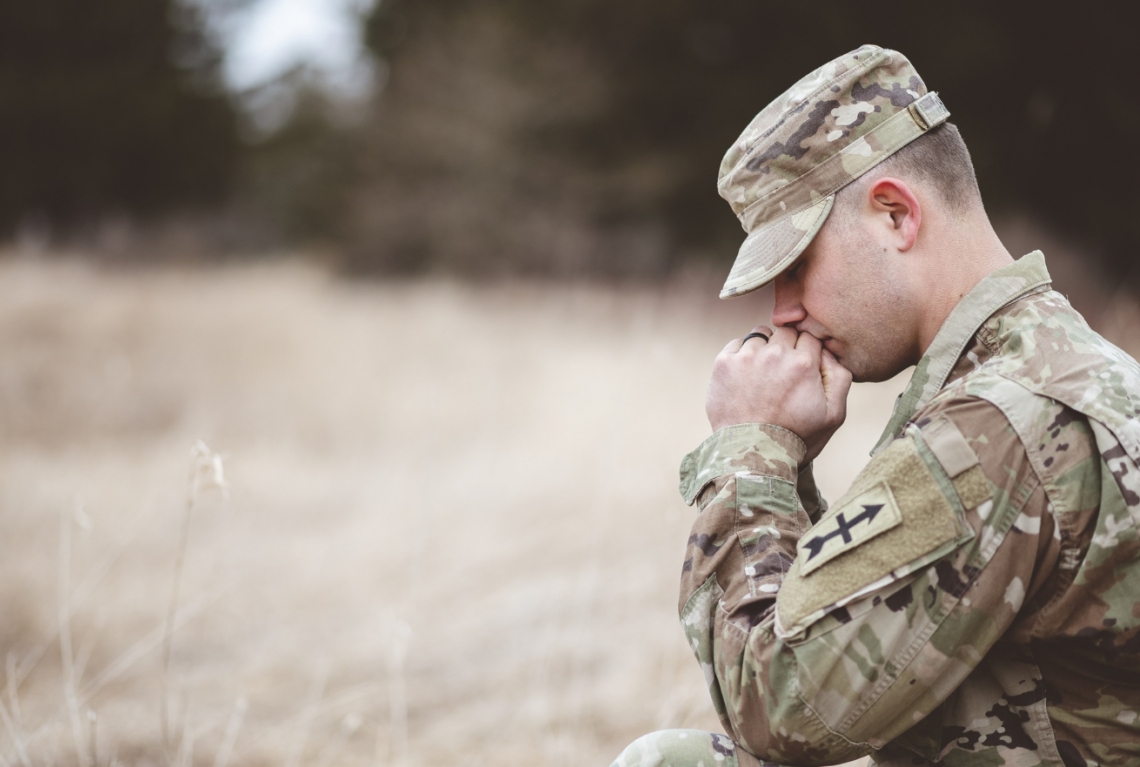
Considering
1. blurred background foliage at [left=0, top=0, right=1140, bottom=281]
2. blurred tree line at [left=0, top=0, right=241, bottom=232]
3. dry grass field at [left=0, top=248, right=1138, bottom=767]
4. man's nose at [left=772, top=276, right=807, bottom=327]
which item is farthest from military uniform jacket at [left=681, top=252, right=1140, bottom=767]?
blurred tree line at [left=0, top=0, right=241, bottom=232]

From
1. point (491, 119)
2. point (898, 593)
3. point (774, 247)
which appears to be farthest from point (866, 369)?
point (491, 119)

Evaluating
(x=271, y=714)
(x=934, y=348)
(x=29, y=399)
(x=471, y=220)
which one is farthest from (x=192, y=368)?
(x=471, y=220)

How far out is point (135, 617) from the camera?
420cm

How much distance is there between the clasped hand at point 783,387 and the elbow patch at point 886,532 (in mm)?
327

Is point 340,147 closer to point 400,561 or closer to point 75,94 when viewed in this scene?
point 75,94

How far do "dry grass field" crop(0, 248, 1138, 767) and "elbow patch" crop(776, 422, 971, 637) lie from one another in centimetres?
146

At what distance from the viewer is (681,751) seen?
1628mm

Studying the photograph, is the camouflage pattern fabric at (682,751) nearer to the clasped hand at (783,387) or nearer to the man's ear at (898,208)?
the clasped hand at (783,387)

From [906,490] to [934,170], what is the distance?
0.66 m

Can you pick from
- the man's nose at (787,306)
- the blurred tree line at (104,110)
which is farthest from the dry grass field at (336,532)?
the blurred tree line at (104,110)

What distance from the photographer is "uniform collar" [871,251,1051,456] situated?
5.06 ft

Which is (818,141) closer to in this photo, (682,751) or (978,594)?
(978,594)

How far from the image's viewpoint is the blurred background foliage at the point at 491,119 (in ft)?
48.4

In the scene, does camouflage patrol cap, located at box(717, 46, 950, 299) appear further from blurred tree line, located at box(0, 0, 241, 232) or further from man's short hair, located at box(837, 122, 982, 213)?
blurred tree line, located at box(0, 0, 241, 232)
